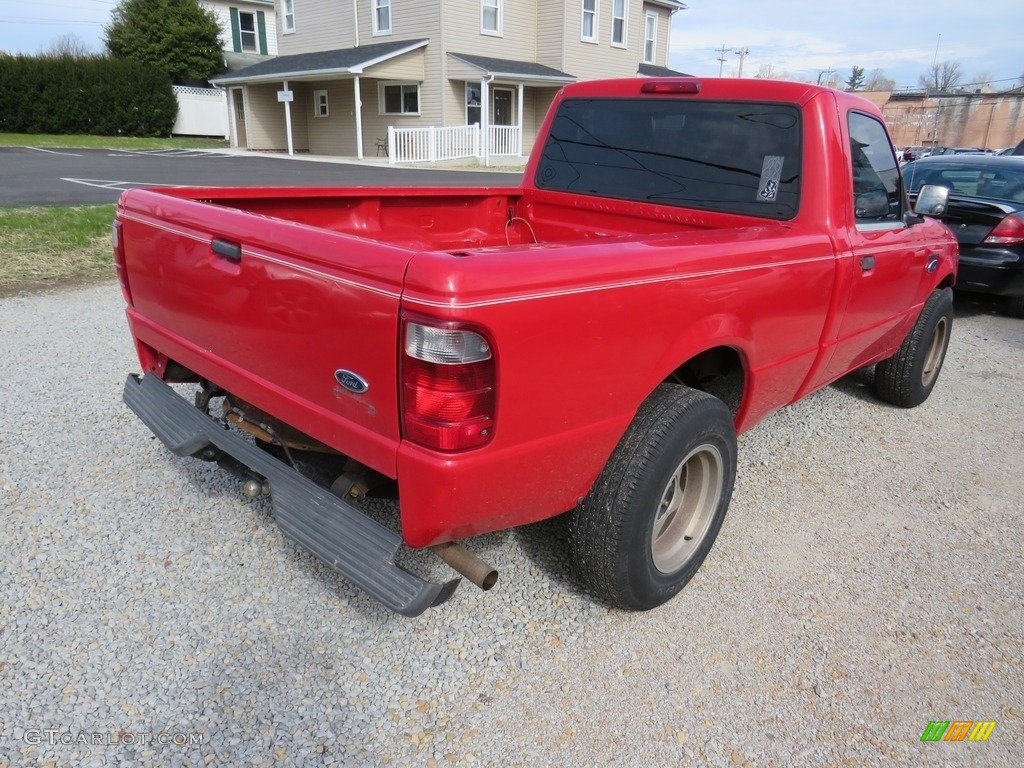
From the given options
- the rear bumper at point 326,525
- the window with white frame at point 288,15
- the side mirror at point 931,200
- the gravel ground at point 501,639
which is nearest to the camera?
the rear bumper at point 326,525

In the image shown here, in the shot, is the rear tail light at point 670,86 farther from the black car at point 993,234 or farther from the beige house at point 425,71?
the beige house at point 425,71

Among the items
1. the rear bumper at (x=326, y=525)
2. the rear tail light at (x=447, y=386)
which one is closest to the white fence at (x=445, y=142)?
the rear bumper at (x=326, y=525)

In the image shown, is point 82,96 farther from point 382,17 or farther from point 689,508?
point 689,508

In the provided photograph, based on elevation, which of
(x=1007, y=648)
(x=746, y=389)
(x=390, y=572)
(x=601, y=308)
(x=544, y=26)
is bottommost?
(x=1007, y=648)

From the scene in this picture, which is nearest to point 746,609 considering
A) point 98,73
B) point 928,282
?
point 928,282

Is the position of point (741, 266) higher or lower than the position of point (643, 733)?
higher

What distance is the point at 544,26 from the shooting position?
27.7 metres

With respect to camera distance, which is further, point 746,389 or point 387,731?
point 746,389

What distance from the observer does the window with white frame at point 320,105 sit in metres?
29.3

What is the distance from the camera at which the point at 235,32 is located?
126 ft

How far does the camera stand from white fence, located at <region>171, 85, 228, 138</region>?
1336 inches

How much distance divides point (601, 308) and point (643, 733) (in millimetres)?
1344

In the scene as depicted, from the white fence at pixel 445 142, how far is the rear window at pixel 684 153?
869 inches

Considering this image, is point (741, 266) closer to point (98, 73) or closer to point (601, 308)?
point (601, 308)
